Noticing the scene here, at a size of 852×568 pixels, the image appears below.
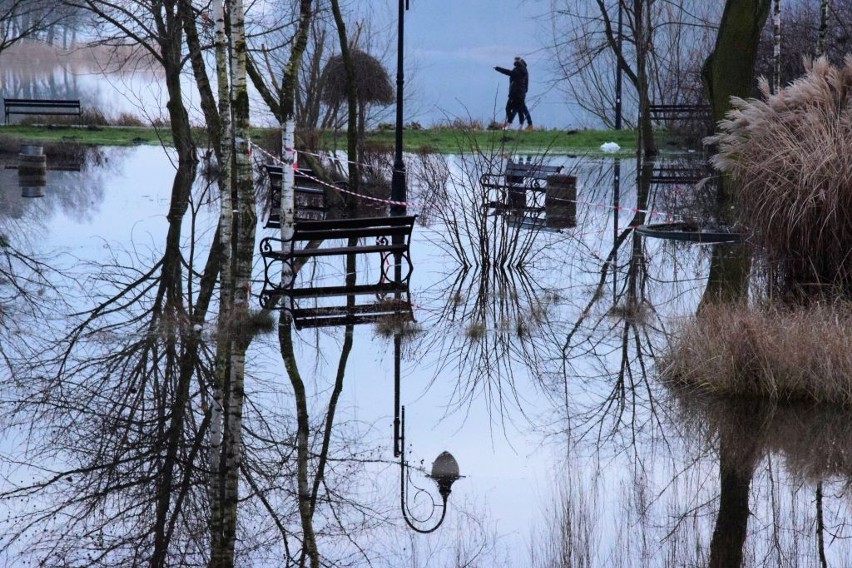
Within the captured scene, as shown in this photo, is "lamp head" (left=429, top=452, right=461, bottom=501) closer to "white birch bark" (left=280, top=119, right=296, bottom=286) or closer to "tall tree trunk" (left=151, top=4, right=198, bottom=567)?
"tall tree trunk" (left=151, top=4, right=198, bottom=567)

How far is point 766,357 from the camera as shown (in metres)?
9.05

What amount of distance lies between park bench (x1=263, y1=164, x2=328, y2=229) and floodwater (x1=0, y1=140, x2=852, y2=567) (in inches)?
163

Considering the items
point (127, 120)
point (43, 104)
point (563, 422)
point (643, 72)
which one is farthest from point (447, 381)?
point (127, 120)

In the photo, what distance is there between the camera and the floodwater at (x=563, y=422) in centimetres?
638

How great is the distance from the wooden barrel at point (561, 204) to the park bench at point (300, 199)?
4.22 m

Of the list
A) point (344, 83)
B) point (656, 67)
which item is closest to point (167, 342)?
point (344, 83)

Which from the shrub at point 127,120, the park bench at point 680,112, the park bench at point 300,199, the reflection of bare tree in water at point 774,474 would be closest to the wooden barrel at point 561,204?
the park bench at point 300,199

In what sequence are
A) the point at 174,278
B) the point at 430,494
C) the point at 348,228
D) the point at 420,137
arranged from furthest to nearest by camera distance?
1. the point at 420,137
2. the point at 174,278
3. the point at 348,228
4. the point at 430,494

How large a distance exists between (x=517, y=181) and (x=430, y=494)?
47.5 feet

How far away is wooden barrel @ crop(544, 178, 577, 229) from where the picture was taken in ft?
72.8

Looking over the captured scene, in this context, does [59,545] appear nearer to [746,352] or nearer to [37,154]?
[746,352]

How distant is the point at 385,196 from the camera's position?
25.3 metres

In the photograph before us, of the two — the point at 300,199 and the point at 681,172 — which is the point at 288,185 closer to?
the point at 300,199

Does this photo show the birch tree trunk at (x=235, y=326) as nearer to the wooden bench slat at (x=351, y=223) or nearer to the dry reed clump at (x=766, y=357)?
the wooden bench slat at (x=351, y=223)
